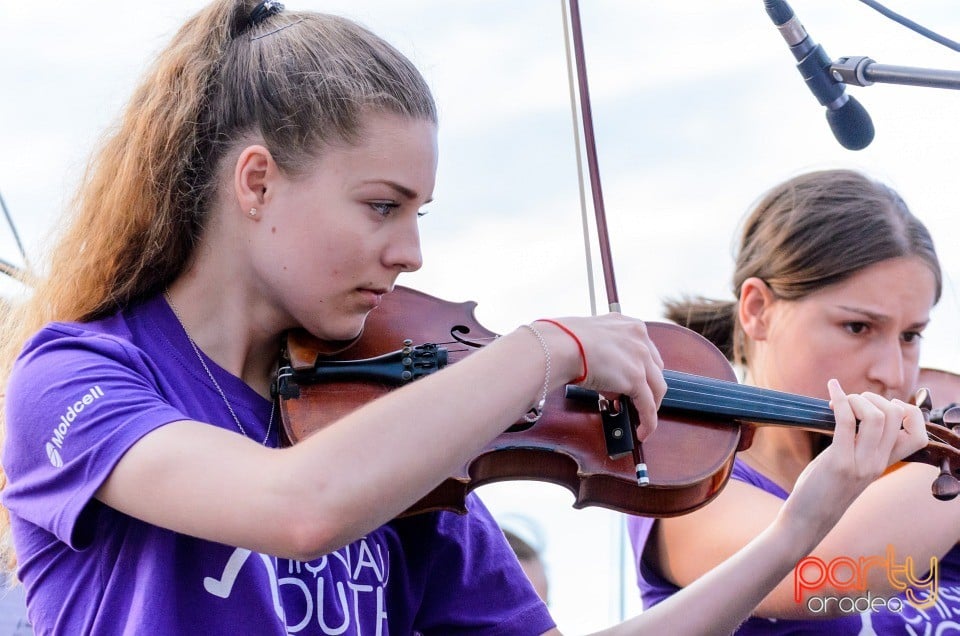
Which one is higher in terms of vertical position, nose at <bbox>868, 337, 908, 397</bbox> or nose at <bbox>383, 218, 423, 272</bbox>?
nose at <bbox>383, 218, 423, 272</bbox>

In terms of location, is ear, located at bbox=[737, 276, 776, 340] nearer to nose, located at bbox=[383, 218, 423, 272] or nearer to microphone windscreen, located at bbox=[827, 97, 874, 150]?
microphone windscreen, located at bbox=[827, 97, 874, 150]

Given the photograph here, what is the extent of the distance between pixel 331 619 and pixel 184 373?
0.30 meters

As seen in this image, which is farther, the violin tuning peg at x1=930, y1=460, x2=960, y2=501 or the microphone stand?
the violin tuning peg at x1=930, y1=460, x2=960, y2=501

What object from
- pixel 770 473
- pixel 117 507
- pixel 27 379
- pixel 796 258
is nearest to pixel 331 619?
pixel 117 507

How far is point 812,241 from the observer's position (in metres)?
1.75

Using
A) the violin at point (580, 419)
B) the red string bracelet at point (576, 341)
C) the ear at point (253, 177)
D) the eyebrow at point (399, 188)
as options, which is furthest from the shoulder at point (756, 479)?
the ear at point (253, 177)

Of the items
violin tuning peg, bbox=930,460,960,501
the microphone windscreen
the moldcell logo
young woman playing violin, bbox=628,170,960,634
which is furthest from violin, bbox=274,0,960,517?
the microphone windscreen

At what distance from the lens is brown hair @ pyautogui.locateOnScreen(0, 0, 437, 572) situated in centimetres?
117

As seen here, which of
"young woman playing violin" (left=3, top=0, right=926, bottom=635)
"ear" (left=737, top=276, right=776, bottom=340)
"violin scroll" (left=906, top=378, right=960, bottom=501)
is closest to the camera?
"young woman playing violin" (left=3, top=0, right=926, bottom=635)

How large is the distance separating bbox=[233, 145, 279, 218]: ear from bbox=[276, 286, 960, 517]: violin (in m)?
0.17

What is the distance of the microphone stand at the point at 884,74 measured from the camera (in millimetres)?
1255

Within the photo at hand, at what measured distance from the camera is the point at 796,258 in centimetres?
176

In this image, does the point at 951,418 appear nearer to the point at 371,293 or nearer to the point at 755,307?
the point at 755,307

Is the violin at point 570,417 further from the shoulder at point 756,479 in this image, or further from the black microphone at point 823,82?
the black microphone at point 823,82
